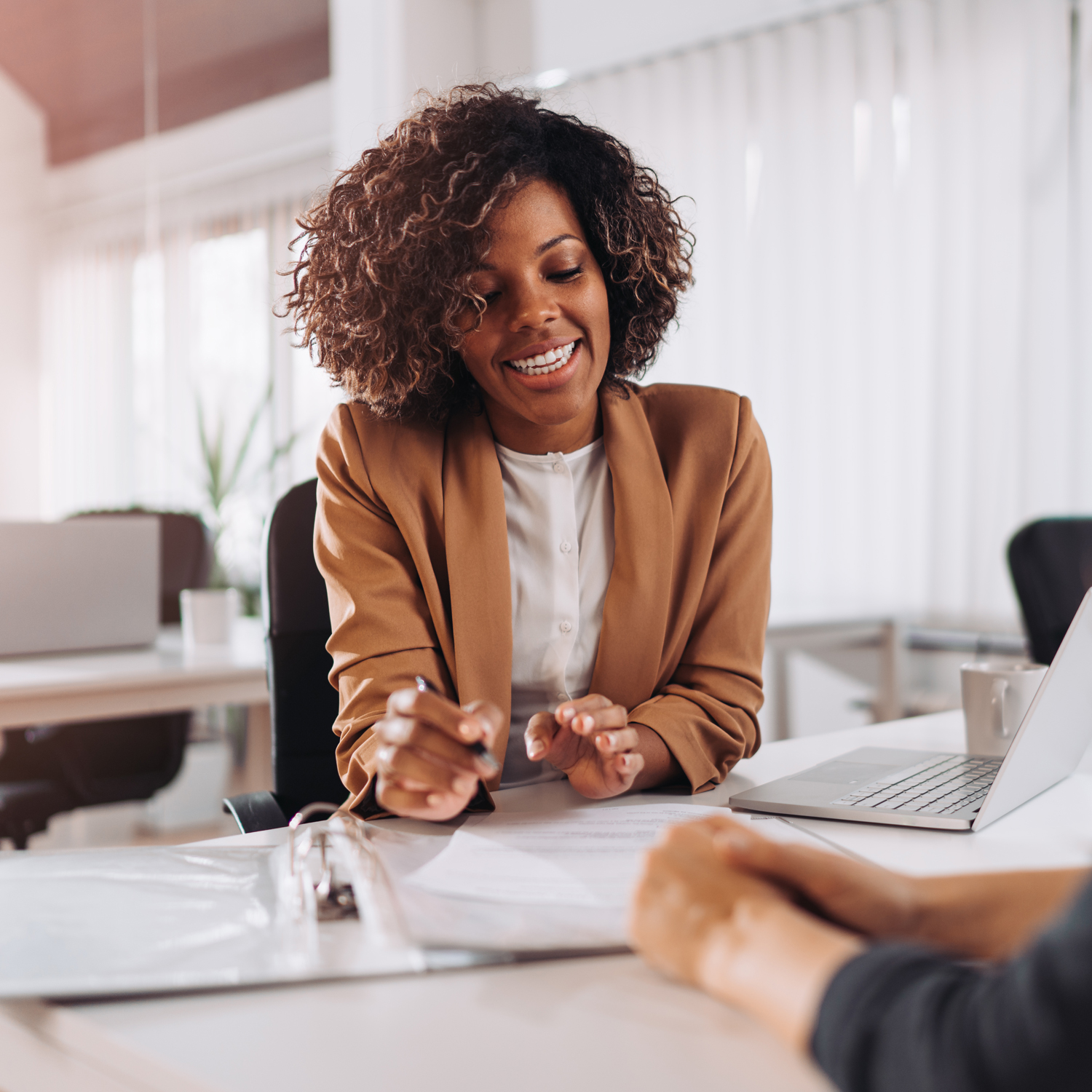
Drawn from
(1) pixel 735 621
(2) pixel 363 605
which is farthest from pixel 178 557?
(1) pixel 735 621

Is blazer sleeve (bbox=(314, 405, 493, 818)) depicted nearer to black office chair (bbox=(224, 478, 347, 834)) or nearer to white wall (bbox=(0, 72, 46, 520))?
black office chair (bbox=(224, 478, 347, 834))

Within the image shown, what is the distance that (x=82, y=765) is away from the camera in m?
2.21

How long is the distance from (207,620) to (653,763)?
1.46 m

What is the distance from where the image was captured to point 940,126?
304 centimetres

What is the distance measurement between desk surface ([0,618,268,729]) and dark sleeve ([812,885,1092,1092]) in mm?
1458

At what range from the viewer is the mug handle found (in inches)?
45.5

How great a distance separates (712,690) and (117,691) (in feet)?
3.74

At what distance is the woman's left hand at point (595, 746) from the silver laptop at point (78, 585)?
154cm

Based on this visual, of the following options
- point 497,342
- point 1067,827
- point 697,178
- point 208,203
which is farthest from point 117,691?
point 208,203

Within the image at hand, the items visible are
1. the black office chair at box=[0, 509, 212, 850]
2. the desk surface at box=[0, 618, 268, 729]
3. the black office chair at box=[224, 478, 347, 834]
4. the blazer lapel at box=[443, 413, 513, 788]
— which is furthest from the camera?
the black office chair at box=[0, 509, 212, 850]

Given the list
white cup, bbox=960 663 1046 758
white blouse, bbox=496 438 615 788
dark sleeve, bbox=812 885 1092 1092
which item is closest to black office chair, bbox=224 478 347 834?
white blouse, bbox=496 438 615 788

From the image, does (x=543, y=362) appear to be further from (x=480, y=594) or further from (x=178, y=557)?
(x=178, y=557)

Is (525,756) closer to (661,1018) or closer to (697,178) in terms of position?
(661,1018)

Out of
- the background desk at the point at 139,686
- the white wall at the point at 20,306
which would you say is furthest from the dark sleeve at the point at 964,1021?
the white wall at the point at 20,306
